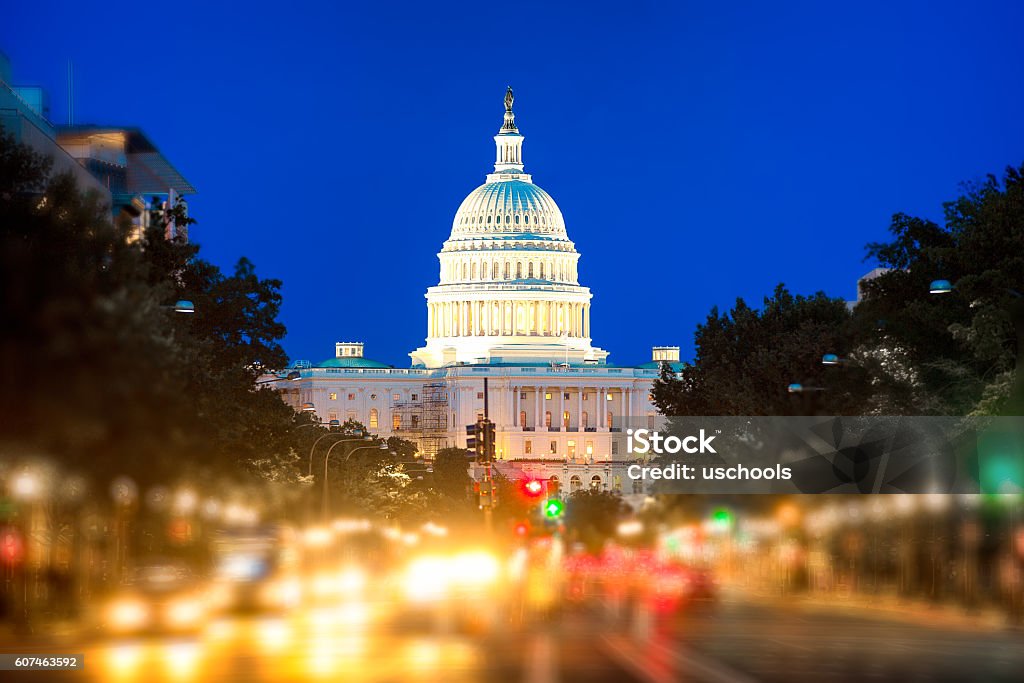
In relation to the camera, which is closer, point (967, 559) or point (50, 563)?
point (50, 563)

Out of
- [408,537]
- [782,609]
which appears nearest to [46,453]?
[782,609]

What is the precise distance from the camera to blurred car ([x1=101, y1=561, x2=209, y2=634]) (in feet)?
171

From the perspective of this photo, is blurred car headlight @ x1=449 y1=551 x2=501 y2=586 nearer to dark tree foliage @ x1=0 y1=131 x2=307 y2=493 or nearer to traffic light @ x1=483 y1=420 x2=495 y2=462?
traffic light @ x1=483 y1=420 x2=495 y2=462

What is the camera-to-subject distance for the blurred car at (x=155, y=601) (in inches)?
2046

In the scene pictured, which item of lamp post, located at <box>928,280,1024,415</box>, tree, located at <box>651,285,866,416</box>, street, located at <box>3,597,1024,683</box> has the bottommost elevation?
street, located at <box>3,597,1024,683</box>

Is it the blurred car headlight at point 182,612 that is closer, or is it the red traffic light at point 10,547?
the blurred car headlight at point 182,612

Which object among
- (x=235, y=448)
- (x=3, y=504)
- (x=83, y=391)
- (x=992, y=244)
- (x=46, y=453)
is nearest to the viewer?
(x=83, y=391)

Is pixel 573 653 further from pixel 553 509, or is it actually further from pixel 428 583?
pixel 428 583

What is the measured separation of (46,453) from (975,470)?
4704 centimetres

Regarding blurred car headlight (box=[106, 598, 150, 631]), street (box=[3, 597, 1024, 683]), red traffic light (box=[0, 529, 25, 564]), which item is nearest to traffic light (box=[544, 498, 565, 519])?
street (box=[3, 597, 1024, 683])

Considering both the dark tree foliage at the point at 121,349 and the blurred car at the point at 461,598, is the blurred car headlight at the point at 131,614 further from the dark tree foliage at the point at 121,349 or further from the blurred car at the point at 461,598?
the blurred car at the point at 461,598

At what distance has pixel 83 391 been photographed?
83.0 ft

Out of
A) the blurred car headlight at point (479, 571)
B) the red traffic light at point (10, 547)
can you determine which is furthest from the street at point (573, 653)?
the red traffic light at point (10, 547)

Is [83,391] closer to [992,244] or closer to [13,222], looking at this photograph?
[13,222]
